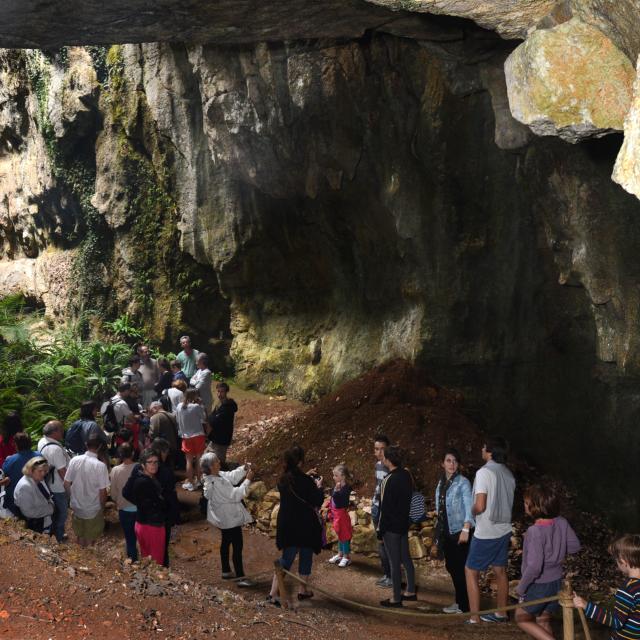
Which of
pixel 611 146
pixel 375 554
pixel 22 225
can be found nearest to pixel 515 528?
pixel 375 554

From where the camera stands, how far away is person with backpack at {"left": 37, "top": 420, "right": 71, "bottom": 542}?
8.91 meters

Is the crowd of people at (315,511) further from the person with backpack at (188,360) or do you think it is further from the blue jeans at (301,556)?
the person with backpack at (188,360)

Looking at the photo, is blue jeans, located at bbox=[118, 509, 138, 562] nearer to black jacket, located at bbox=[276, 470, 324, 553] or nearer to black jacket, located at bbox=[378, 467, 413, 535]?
black jacket, located at bbox=[276, 470, 324, 553]

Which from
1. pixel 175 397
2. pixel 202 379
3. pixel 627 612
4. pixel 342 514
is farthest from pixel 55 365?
pixel 627 612

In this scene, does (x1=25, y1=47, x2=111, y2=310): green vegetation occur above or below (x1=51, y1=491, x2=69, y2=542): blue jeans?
above

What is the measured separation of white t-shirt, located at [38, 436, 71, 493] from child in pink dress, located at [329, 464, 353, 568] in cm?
304

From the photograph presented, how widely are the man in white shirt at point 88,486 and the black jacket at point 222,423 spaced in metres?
2.85

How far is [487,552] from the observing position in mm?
7773

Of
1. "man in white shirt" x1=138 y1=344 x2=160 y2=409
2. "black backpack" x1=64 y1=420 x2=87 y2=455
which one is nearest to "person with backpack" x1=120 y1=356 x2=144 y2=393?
"man in white shirt" x1=138 y1=344 x2=160 y2=409

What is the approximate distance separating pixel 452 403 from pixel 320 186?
4.31 metres

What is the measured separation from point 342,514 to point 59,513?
10.5 feet

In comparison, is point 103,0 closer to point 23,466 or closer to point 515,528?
point 23,466

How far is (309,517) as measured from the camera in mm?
8148

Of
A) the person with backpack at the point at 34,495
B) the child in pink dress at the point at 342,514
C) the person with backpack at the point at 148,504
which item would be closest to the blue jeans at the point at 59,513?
the person with backpack at the point at 34,495
